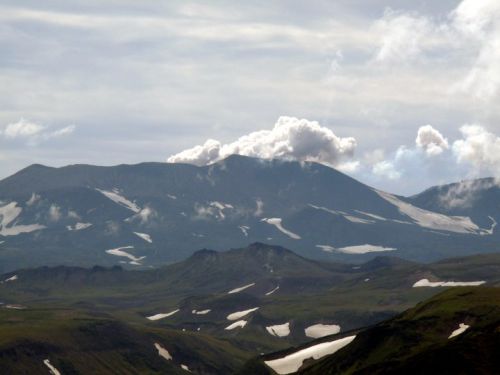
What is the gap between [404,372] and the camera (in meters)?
198

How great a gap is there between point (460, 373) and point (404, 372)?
54.8 feet

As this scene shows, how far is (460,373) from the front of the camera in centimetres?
18325

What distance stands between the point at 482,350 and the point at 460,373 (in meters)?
10.3

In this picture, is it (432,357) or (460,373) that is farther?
(432,357)

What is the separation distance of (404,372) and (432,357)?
6019 millimetres

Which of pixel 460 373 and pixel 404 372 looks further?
pixel 404 372

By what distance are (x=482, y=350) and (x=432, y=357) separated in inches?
413

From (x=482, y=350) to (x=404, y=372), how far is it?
15.7 m

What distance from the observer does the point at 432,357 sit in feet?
648

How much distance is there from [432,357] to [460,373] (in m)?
14.6

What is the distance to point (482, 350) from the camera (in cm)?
19138
